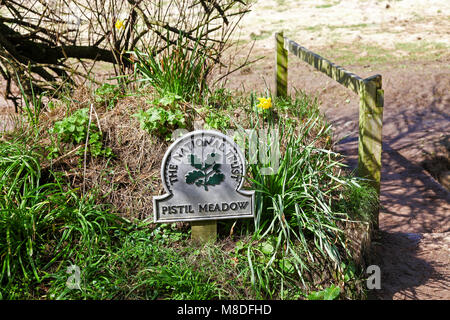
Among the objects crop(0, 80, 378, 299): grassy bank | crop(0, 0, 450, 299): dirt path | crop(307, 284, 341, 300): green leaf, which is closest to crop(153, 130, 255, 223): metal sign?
crop(0, 80, 378, 299): grassy bank

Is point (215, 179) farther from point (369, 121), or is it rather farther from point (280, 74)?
point (280, 74)

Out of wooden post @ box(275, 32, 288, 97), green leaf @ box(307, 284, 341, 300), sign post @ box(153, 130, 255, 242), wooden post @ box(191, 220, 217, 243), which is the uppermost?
wooden post @ box(275, 32, 288, 97)

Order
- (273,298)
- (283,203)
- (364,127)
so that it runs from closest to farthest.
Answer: (273,298) < (283,203) < (364,127)

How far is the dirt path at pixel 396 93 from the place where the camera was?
435 cm

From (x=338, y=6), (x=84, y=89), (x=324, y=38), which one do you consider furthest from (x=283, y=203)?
(x=338, y=6)

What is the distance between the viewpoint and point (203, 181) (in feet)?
11.2

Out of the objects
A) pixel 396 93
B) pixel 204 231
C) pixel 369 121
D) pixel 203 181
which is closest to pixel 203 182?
pixel 203 181

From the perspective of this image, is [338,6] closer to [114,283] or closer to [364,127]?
[364,127]

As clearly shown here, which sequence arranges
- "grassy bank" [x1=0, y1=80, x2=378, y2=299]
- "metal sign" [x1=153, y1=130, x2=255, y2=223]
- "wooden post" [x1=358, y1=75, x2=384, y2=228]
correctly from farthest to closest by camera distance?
"wooden post" [x1=358, y1=75, x2=384, y2=228]
"metal sign" [x1=153, y1=130, x2=255, y2=223]
"grassy bank" [x1=0, y1=80, x2=378, y2=299]

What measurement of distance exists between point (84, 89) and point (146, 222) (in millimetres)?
1581

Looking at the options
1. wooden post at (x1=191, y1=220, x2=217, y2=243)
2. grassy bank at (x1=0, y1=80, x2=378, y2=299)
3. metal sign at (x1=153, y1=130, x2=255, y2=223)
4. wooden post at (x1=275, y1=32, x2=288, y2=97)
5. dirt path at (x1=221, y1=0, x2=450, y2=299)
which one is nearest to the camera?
grassy bank at (x1=0, y1=80, x2=378, y2=299)

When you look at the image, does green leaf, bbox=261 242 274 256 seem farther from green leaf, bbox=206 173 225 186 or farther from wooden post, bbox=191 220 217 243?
green leaf, bbox=206 173 225 186

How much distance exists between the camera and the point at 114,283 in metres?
3.16

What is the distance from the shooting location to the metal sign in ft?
11.1
